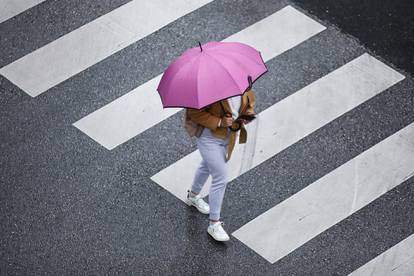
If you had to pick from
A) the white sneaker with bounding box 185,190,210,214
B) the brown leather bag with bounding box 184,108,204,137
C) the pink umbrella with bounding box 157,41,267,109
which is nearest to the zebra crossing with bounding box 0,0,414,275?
the white sneaker with bounding box 185,190,210,214

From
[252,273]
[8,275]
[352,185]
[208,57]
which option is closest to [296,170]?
[352,185]

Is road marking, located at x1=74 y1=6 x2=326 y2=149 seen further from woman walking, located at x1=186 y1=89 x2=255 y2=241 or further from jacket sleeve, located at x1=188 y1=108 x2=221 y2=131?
jacket sleeve, located at x1=188 y1=108 x2=221 y2=131

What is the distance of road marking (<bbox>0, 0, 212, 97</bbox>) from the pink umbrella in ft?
8.71

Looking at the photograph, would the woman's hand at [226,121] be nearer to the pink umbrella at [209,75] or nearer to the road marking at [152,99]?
the pink umbrella at [209,75]

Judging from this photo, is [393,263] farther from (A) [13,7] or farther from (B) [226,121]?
(A) [13,7]

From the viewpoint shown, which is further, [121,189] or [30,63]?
[30,63]

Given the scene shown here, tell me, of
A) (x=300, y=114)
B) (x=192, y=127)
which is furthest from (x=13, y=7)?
(x=192, y=127)

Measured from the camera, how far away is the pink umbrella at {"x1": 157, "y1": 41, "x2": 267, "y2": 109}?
354 inches

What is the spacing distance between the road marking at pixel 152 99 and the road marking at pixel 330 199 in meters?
1.63

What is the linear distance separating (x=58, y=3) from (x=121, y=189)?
285 cm

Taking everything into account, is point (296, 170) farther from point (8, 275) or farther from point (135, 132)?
point (8, 275)

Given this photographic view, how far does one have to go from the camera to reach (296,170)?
35.6 ft

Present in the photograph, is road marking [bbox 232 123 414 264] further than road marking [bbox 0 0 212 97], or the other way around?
road marking [bbox 0 0 212 97]

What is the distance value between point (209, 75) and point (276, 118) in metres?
2.37
